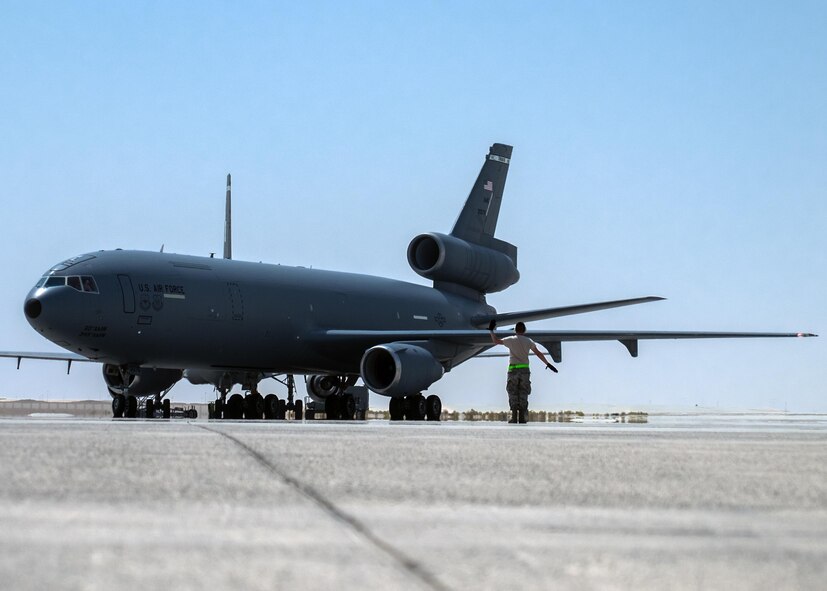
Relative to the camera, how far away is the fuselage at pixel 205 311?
71.6 feet

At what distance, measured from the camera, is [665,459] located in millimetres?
7258

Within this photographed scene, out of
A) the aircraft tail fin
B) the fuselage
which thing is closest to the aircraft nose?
the fuselage

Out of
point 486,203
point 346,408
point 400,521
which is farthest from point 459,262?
point 400,521

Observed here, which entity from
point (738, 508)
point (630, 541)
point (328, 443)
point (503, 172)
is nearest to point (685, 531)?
point (630, 541)

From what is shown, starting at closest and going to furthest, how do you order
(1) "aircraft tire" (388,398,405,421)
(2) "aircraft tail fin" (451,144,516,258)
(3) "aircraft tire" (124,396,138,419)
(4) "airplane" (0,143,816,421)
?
(4) "airplane" (0,143,816,421) → (3) "aircraft tire" (124,396,138,419) → (1) "aircraft tire" (388,398,405,421) → (2) "aircraft tail fin" (451,144,516,258)

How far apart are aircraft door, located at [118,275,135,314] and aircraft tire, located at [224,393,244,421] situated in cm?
727

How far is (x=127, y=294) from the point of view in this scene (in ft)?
73.3

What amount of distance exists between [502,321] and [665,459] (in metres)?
22.4

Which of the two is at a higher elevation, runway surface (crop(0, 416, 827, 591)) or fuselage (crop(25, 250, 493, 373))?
fuselage (crop(25, 250, 493, 373))

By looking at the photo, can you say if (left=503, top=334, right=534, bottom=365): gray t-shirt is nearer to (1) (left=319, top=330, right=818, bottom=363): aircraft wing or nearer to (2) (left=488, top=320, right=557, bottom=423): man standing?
(2) (left=488, top=320, right=557, bottom=423): man standing

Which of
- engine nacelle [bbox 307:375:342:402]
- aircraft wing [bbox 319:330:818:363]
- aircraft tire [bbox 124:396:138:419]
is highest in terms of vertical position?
aircraft wing [bbox 319:330:818:363]

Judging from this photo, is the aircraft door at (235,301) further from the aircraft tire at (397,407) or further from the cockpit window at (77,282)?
the aircraft tire at (397,407)

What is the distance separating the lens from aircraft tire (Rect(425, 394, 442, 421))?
2625 centimetres

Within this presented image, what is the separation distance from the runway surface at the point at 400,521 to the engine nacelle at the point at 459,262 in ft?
76.6
